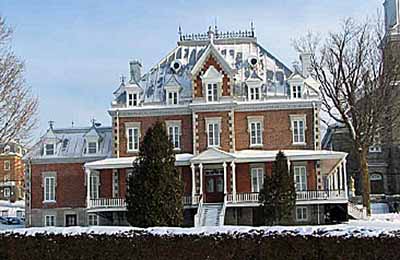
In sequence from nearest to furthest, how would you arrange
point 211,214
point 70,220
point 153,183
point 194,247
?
point 194,247, point 153,183, point 211,214, point 70,220

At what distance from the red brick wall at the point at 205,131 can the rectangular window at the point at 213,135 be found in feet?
0.73

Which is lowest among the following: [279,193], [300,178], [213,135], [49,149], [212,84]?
[279,193]

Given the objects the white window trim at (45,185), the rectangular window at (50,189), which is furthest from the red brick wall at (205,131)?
the rectangular window at (50,189)

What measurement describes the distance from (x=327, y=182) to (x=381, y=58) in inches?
329

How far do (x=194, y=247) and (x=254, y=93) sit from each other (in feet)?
71.8

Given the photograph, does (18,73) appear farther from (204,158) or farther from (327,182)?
(327,182)

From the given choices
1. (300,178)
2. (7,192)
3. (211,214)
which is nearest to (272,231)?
(211,214)

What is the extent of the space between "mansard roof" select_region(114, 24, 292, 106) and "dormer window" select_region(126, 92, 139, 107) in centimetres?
42

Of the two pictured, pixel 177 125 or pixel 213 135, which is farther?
pixel 177 125

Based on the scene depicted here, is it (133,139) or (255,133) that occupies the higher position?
(255,133)

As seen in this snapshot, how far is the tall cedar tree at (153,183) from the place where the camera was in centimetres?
2733

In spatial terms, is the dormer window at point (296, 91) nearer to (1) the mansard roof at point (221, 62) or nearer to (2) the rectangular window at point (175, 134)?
(1) the mansard roof at point (221, 62)

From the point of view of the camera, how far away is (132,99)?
39.2 m

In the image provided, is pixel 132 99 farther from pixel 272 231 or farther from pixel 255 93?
pixel 272 231
